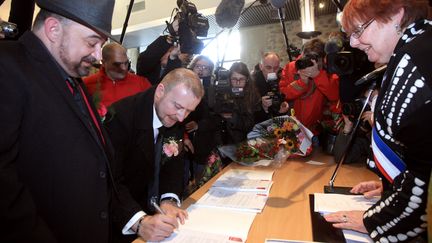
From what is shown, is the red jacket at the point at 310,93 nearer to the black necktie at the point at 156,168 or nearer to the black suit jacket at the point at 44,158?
the black necktie at the point at 156,168

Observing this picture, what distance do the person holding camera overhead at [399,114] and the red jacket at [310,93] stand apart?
1031 mm

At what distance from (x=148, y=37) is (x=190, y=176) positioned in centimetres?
582

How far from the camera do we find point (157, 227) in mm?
1013

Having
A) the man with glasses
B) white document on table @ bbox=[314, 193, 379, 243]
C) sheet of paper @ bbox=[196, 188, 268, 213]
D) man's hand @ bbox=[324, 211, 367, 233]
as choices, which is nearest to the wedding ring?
man's hand @ bbox=[324, 211, 367, 233]

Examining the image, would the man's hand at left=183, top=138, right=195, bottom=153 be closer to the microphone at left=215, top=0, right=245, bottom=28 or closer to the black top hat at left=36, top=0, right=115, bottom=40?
the microphone at left=215, top=0, right=245, bottom=28

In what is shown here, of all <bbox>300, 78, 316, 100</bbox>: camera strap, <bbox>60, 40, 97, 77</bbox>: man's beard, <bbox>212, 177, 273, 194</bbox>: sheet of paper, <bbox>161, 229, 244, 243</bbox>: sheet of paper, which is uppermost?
<bbox>60, 40, 97, 77</bbox>: man's beard

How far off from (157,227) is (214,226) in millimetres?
201

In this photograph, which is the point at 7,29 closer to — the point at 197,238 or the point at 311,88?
the point at 197,238

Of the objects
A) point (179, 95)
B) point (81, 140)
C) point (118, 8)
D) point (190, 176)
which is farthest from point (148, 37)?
point (81, 140)

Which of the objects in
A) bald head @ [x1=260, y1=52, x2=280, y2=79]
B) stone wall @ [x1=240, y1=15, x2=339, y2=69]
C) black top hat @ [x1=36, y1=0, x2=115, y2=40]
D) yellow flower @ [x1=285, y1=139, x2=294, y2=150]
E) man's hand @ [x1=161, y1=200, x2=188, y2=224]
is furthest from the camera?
stone wall @ [x1=240, y1=15, x2=339, y2=69]

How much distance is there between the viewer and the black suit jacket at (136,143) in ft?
4.38

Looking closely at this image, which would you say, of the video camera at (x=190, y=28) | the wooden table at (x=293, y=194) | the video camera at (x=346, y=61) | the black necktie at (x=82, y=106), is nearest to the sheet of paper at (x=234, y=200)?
the wooden table at (x=293, y=194)

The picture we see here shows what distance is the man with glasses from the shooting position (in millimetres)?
2225

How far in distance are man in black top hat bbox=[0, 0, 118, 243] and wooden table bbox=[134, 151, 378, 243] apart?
528mm
